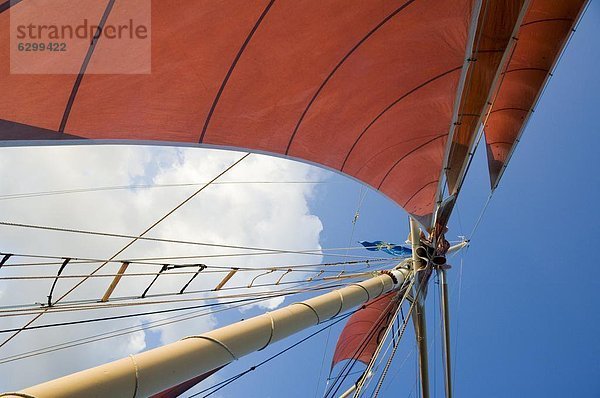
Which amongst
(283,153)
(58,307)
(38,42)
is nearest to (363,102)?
(283,153)

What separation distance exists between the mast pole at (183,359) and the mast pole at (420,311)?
419 cm

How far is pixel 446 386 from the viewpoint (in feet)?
28.4

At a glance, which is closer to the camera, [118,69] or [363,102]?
[118,69]

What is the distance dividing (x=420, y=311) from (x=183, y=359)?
7.24 m

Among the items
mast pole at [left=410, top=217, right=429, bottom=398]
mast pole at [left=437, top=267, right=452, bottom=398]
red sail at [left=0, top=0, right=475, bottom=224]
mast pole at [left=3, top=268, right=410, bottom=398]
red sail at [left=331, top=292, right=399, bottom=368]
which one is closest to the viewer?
mast pole at [left=3, top=268, right=410, bottom=398]

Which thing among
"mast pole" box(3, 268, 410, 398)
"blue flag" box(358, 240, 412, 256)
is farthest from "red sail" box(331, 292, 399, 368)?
"mast pole" box(3, 268, 410, 398)

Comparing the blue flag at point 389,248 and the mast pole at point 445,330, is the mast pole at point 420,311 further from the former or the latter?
the blue flag at point 389,248

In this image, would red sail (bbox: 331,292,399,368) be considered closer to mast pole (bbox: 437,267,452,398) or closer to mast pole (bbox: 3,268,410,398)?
mast pole (bbox: 437,267,452,398)

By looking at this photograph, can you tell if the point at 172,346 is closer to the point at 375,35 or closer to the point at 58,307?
the point at 58,307

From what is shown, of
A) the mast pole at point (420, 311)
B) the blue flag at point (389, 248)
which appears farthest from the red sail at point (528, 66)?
the blue flag at point (389, 248)

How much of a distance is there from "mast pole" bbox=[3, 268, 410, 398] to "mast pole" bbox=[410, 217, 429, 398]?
4.19 meters

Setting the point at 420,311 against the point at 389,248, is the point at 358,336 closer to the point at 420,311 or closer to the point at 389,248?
the point at 389,248

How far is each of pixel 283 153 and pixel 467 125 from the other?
3.35 metres

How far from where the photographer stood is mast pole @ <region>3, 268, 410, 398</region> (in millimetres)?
2266
